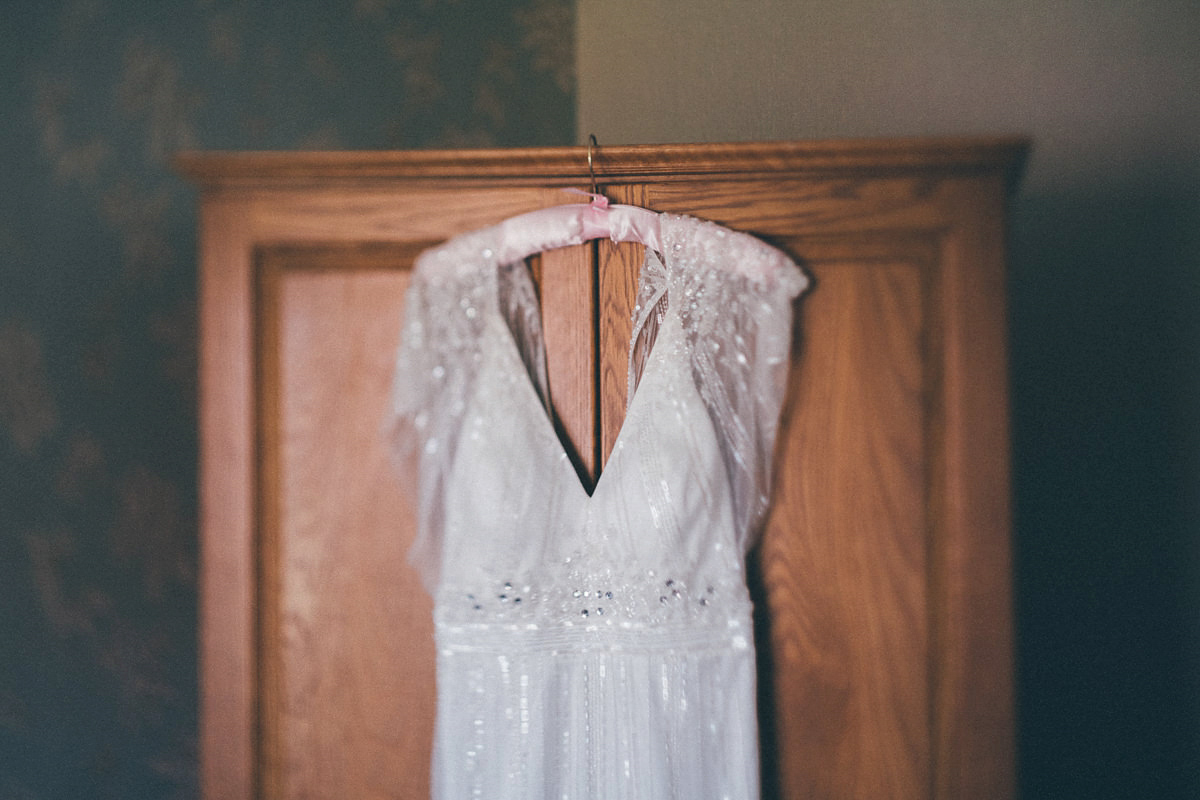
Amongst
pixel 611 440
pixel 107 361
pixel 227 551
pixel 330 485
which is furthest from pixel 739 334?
pixel 107 361

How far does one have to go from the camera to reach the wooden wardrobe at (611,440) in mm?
670

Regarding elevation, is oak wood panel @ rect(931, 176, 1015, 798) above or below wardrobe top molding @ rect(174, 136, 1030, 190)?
below

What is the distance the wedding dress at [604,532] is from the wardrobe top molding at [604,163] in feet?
0.23

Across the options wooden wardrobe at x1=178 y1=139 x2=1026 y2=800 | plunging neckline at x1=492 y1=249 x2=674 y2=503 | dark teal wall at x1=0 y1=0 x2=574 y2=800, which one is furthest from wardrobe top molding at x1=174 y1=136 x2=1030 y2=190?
dark teal wall at x1=0 y1=0 x2=574 y2=800

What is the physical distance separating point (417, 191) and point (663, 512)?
460 mm

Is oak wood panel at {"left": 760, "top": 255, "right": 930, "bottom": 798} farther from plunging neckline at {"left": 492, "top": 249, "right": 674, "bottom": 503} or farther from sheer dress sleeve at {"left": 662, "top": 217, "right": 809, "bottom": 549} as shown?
plunging neckline at {"left": 492, "top": 249, "right": 674, "bottom": 503}

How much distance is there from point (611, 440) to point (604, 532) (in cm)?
11

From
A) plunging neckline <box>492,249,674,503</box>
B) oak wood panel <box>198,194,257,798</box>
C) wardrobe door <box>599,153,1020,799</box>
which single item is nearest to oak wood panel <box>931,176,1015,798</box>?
wardrobe door <box>599,153,1020,799</box>

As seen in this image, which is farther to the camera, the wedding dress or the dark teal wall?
the dark teal wall

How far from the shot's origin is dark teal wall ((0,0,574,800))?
3.25 ft

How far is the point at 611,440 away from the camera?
721mm

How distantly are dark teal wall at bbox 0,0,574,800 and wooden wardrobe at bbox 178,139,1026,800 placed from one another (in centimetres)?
44

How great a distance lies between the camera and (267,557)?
2.37 ft

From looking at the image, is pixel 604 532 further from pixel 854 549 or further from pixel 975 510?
pixel 975 510
